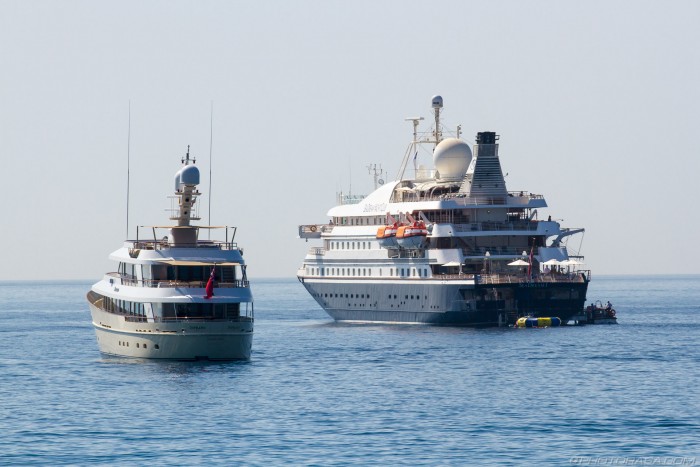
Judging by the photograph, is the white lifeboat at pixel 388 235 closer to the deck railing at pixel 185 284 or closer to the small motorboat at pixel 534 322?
the small motorboat at pixel 534 322

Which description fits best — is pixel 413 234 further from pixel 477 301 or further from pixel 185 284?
pixel 185 284

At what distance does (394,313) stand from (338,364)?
39.7m

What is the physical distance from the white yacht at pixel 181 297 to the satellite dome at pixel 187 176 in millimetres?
61

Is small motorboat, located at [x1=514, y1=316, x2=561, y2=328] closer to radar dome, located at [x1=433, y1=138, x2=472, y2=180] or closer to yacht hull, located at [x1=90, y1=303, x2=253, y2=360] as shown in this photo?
radar dome, located at [x1=433, y1=138, x2=472, y2=180]

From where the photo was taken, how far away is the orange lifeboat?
4643 inches

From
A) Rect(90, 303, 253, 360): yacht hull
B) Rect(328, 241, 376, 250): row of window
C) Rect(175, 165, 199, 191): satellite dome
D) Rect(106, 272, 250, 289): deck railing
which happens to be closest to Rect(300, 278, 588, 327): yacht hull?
Rect(328, 241, 376, 250): row of window

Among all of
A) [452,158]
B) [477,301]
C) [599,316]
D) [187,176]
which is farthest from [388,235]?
[187,176]

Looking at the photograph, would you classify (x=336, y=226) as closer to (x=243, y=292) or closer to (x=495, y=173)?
(x=495, y=173)

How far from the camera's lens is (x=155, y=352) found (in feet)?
258

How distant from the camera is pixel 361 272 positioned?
5037 inches

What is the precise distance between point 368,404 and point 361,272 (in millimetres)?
64760

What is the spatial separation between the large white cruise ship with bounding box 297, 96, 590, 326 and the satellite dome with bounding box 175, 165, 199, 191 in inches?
1294

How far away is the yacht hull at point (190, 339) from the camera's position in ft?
252

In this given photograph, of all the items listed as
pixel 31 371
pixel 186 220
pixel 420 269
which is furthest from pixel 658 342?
pixel 31 371
